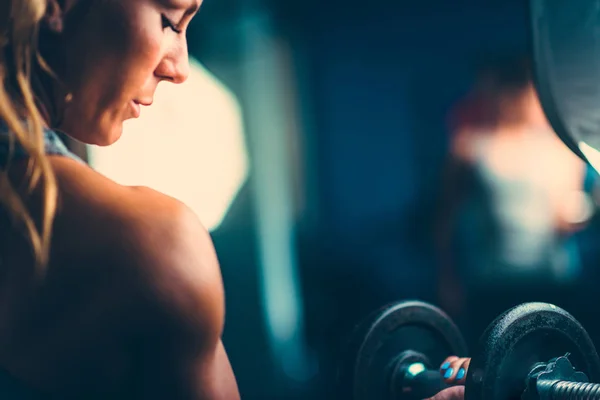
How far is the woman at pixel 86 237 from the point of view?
0.96 m

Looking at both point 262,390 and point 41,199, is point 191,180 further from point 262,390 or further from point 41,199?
point 262,390

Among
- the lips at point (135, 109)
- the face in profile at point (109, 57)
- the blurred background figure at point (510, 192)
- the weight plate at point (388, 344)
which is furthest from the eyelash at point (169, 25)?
the blurred background figure at point (510, 192)

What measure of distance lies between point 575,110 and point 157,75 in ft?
2.49

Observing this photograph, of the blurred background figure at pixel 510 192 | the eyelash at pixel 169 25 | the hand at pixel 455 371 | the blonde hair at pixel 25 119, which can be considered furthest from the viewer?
the blurred background figure at pixel 510 192

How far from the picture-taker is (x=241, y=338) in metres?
1.17

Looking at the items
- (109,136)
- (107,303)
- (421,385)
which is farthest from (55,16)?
(421,385)

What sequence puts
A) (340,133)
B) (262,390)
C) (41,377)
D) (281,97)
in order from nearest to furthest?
(41,377) → (262,390) → (281,97) → (340,133)

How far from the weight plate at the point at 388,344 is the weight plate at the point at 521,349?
11.8 inches

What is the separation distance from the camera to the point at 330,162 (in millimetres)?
1639

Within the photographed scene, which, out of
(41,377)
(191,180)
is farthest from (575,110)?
(41,377)

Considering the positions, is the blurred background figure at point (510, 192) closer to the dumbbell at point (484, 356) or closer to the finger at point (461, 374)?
the dumbbell at point (484, 356)

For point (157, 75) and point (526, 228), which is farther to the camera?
point (526, 228)

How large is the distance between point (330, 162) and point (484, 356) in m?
0.75

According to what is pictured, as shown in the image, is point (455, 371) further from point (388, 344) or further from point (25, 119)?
point (25, 119)
